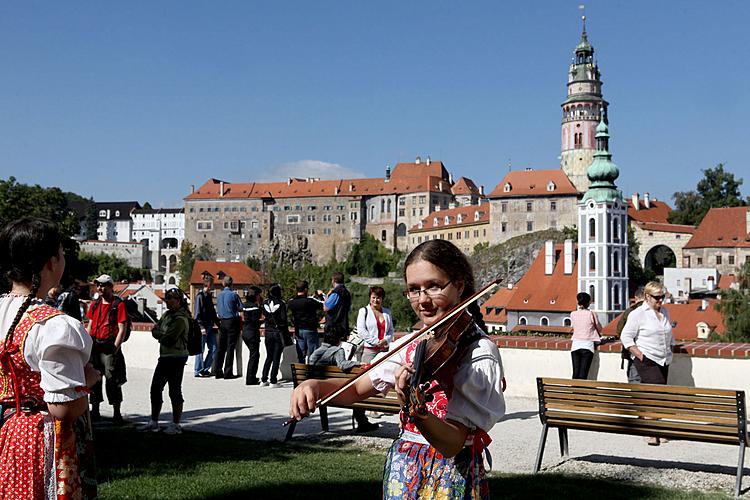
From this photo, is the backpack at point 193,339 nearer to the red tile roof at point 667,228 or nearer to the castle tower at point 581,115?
the red tile roof at point 667,228

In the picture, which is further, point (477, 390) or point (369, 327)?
point (369, 327)

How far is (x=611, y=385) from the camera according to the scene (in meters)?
7.00

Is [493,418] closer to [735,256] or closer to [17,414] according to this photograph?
[17,414]

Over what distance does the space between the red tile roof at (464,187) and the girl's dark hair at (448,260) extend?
397ft

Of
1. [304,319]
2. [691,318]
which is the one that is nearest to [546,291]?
[691,318]

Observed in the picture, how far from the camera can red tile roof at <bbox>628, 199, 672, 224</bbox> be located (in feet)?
347

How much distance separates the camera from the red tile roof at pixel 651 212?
106 meters

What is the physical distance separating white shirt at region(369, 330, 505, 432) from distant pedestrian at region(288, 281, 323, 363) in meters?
9.94

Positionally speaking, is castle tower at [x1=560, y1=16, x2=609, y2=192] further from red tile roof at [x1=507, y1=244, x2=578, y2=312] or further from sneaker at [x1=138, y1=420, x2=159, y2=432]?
sneaker at [x1=138, y1=420, x2=159, y2=432]

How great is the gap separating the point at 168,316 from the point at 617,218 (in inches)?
3001

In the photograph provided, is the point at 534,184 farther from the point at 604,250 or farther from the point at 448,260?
the point at 448,260

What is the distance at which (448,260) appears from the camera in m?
2.84

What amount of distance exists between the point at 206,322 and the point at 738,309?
3503 centimetres

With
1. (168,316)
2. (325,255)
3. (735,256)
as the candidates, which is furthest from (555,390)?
(325,255)
